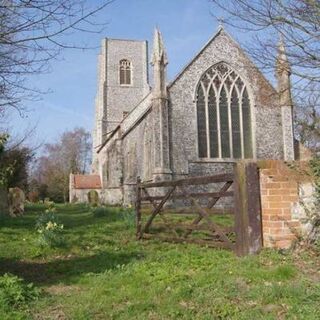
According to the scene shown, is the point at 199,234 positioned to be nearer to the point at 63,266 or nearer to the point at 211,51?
the point at 63,266

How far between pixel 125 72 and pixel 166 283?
5385cm

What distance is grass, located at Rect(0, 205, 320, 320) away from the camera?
188 inches

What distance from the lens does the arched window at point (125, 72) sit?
57.5m

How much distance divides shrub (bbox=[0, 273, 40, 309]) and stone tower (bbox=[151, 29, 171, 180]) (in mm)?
19864

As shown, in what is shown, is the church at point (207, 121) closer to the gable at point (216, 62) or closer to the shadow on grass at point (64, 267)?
the gable at point (216, 62)

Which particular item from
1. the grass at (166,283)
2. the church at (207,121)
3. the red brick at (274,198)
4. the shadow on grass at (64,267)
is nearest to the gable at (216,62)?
the church at (207,121)

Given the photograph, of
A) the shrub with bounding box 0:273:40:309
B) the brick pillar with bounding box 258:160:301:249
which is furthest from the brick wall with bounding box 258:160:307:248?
the shrub with bounding box 0:273:40:309

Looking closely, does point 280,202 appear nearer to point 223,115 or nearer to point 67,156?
point 223,115

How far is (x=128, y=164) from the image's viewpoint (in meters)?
32.4

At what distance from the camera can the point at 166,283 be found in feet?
19.3

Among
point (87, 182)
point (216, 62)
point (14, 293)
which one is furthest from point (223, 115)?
point (87, 182)

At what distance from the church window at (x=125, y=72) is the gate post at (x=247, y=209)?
5117 cm

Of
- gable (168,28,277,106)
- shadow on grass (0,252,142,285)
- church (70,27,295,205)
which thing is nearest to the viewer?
shadow on grass (0,252,142,285)

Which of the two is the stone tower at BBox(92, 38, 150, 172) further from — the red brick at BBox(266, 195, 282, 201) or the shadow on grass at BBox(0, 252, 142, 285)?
the red brick at BBox(266, 195, 282, 201)
